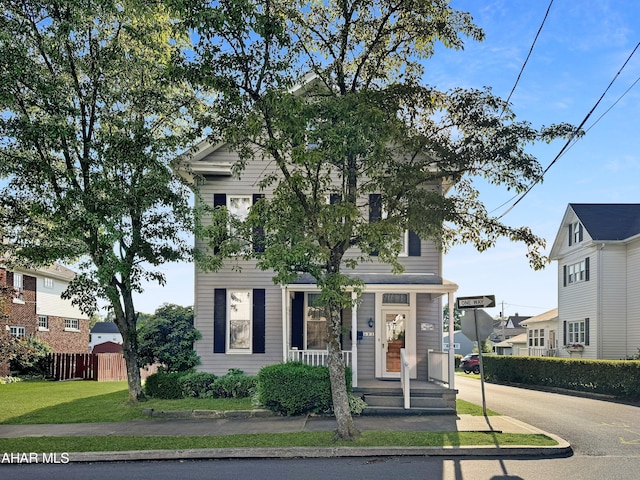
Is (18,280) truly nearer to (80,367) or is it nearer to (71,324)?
(80,367)

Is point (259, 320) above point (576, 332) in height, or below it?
above

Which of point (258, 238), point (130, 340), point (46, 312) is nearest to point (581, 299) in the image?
point (258, 238)

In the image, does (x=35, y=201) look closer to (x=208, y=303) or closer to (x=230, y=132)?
(x=208, y=303)

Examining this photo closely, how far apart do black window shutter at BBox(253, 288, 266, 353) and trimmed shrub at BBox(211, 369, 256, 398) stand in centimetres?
129

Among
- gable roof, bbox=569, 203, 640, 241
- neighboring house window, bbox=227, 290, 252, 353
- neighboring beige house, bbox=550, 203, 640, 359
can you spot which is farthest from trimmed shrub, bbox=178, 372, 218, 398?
gable roof, bbox=569, 203, 640, 241

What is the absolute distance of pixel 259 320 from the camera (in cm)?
1780

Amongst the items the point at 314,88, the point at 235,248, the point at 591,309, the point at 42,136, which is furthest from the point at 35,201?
the point at 591,309

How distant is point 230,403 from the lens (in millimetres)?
15273

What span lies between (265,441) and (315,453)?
1121mm

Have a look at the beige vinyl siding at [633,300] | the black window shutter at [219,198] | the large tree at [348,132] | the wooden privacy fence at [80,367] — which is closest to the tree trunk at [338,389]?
the large tree at [348,132]

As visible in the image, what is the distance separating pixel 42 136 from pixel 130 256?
381 cm

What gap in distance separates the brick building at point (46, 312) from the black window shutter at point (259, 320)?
14.1m

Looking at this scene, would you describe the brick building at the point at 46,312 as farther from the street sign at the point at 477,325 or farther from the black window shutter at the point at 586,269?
the black window shutter at the point at 586,269

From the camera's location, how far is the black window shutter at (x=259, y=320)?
17.7 m
